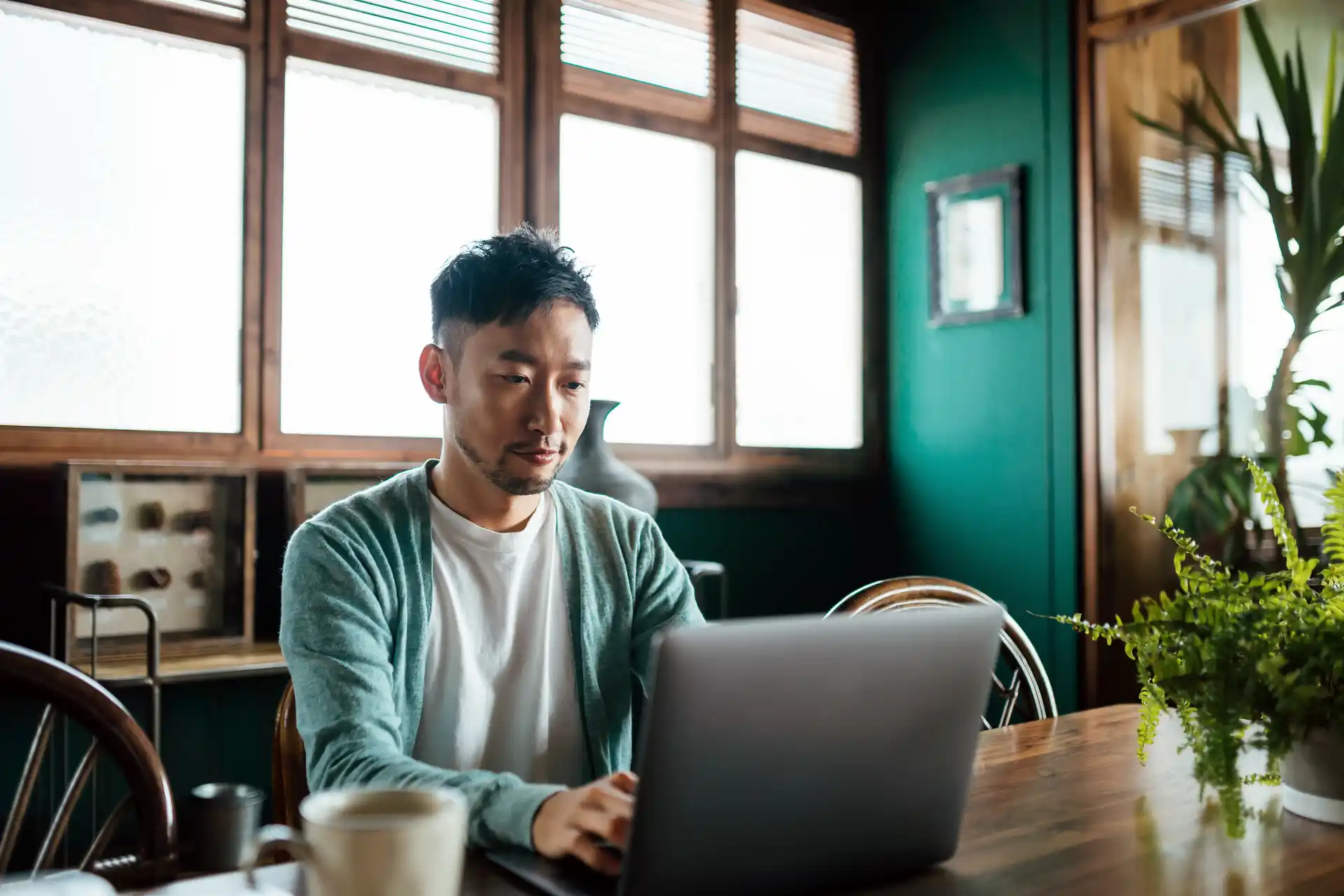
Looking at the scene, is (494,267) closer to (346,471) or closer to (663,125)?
(346,471)

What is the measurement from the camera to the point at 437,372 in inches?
54.9

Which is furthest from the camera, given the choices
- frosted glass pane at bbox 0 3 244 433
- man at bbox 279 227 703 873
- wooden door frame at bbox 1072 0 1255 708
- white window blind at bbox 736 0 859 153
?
white window blind at bbox 736 0 859 153

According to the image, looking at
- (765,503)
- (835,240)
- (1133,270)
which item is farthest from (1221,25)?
(765,503)

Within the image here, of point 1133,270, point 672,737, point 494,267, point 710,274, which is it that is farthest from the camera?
point 710,274

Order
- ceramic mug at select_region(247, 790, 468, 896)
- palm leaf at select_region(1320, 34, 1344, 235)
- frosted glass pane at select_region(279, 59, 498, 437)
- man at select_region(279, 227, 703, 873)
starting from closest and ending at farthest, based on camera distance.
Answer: ceramic mug at select_region(247, 790, 468, 896) < man at select_region(279, 227, 703, 873) < frosted glass pane at select_region(279, 59, 498, 437) < palm leaf at select_region(1320, 34, 1344, 235)

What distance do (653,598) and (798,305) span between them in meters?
2.60

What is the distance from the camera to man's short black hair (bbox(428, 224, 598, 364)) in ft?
4.31

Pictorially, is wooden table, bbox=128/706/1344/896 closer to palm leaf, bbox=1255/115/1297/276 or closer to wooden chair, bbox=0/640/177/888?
wooden chair, bbox=0/640/177/888

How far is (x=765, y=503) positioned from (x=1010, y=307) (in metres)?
0.99

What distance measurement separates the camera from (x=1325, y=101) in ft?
10.0

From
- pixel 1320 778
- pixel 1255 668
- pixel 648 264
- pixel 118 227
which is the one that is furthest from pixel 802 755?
pixel 648 264

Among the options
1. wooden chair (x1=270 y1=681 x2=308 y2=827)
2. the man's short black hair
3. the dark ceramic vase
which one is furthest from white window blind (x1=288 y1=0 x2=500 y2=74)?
wooden chair (x1=270 y1=681 x2=308 y2=827)

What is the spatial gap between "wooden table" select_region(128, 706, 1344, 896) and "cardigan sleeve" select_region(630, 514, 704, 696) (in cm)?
40

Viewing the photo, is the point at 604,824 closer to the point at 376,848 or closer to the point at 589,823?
the point at 589,823
